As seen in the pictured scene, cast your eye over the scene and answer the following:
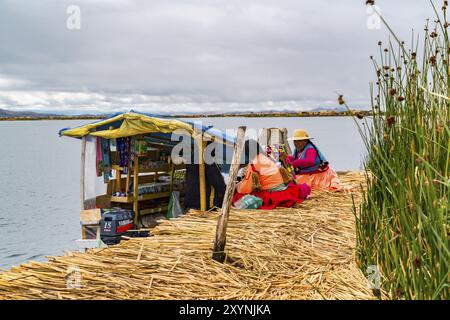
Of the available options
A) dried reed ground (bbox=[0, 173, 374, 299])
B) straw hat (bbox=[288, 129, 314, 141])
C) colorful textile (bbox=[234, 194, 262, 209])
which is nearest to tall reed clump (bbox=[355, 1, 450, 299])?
dried reed ground (bbox=[0, 173, 374, 299])

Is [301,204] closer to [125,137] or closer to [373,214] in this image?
[125,137]

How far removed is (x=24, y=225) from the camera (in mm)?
25188

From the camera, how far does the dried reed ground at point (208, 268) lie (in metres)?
4.24

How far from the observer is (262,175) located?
848cm

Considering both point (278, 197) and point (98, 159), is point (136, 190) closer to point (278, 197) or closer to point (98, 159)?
point (98, 159)

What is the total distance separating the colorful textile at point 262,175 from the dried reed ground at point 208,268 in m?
1.75

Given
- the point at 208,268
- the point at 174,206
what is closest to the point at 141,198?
the point at 174,206

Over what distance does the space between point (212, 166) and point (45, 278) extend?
4535 mm

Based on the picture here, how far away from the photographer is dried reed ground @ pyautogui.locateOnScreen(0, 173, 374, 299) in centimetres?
424

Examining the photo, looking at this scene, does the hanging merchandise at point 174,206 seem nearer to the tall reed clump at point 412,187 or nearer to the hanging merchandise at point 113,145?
the hanging merchandise at point 113,145

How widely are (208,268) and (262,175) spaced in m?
3.80

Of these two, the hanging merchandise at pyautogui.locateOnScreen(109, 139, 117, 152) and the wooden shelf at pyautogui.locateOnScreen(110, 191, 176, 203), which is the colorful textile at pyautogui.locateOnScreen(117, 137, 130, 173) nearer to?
the hanging merchandise at pyautogui.locateOnScreen(109, 139, 117, 152)

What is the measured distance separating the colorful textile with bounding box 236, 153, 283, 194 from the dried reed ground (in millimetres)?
1747

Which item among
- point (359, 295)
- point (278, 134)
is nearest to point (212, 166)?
point (278, 134)
